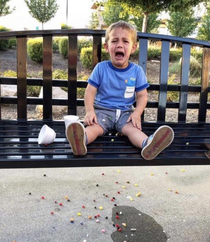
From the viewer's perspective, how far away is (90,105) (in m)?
2.43

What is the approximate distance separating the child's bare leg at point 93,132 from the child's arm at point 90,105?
71mm

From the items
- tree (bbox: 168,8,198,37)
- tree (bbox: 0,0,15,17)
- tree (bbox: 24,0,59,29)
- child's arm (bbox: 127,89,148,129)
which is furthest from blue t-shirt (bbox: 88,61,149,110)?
tree (bbox: 24,0,59,29)

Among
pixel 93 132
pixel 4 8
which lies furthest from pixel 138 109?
pixel 4 8

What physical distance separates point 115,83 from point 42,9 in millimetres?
20987

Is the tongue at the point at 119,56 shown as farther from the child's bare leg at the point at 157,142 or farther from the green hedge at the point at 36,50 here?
the green hedge at the point at 36,50

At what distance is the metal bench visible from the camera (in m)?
1.78

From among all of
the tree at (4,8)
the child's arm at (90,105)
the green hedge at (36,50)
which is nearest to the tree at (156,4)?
the green hedge at (36,50)

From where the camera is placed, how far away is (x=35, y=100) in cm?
273

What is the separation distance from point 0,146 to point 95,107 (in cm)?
87

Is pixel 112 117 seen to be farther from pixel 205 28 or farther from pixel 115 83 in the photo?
pixel 205 28

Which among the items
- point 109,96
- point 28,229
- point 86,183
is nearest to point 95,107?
point 109,96

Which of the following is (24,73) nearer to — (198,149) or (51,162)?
(51,162)

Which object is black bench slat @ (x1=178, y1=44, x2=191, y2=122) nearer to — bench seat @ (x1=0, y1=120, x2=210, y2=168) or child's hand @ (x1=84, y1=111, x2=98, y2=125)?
bench seat @ (x1=0, y1=120, x2=210, y2=168)

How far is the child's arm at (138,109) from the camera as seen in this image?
7.65 feet
